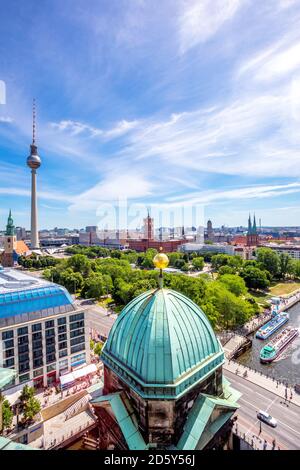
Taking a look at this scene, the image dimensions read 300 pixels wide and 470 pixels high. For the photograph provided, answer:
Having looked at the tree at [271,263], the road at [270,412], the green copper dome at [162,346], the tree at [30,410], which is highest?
the green copper dome at [162,346]

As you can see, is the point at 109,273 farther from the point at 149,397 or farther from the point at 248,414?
the point at 149,397

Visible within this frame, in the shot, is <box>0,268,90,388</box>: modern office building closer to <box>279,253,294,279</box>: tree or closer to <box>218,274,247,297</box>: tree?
<box>218,274,247,297</box>: tree

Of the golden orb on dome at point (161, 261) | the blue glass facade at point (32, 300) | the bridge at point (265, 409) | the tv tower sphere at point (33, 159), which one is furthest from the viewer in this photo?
the tv tower sphere at point (33, 159)

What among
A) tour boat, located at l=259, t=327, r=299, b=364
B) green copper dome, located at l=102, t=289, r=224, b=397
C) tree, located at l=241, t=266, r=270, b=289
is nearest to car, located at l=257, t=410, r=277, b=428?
tour boat, located at l=259, t=327, r=299, b=364

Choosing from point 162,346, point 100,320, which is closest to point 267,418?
point 162,346

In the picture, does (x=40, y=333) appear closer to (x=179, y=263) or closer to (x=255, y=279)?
(x=255, y=279)

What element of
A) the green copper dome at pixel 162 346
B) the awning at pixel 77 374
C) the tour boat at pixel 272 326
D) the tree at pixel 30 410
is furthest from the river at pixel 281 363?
the green copper dome at pixel 162 346

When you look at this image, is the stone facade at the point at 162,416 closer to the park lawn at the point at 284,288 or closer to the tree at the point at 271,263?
the park lawn at the point at 284,288
